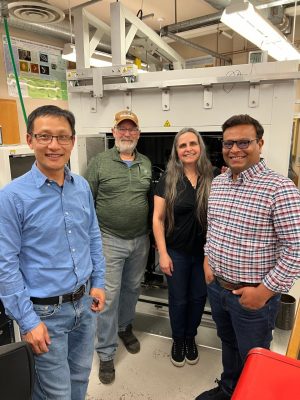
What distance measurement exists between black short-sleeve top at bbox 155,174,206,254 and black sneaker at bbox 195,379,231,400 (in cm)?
74

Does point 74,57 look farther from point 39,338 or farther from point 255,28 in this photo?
point 39,338

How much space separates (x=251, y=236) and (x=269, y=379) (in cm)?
66

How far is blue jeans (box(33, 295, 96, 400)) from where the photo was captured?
42.0 inches

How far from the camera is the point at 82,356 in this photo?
1254mm

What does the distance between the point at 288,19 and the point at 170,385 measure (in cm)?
497

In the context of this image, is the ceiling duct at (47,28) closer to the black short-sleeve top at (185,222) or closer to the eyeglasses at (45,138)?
the black short-sleeve top at (185,222)

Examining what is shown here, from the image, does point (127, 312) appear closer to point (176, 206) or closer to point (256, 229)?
point (176, 206)

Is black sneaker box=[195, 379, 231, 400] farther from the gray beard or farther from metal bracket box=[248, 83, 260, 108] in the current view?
metal bracket box=[248, 83, 260, 108]

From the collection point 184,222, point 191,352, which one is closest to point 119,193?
point 184,222

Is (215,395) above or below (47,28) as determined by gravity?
below

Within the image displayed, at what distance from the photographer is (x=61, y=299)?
42.1 inches

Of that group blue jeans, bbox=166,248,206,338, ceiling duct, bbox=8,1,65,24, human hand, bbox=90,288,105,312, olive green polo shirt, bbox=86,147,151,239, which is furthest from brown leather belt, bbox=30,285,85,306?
ceiling duct, bbox=8,1,65,24

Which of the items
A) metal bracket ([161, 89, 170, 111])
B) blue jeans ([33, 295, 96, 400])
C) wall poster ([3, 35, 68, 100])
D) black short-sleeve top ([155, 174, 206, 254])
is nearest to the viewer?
blue jeans ([33, 295, 96, 400])

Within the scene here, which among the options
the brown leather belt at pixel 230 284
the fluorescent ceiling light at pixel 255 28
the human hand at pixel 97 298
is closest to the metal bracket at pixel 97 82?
the fluorescent ceiling light at pixel 255 28
